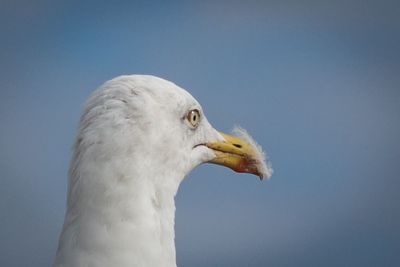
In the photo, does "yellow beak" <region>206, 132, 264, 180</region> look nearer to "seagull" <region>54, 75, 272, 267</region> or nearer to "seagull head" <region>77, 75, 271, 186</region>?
"seagull head" <region>77, 75, 271, 186</region>

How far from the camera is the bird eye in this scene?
853cm

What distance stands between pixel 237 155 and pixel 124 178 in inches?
78.0

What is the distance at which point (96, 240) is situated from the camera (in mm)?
7398

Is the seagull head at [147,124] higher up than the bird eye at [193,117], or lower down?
lower down

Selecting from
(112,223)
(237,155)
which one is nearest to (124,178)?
(112,223)

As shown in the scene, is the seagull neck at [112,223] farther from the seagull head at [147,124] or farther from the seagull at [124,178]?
the seagull head at [147,124]

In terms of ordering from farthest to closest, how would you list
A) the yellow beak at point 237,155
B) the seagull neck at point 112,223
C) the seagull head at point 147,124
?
the yellow beak at point 237,155
the seagull head at point 147,124
the seagull neck at point 112,223

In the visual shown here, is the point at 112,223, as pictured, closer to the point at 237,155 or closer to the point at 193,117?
the point at 193,117

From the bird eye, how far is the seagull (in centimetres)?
30

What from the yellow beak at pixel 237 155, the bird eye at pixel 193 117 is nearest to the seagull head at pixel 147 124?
the bird eye at pixel 193 117

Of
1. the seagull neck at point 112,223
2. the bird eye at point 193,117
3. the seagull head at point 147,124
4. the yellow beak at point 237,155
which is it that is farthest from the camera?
the yellow beak at point 237,155

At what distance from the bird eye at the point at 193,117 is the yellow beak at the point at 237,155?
428mm

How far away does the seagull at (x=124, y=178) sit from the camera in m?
7.44

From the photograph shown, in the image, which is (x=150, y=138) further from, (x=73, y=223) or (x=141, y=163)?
(x=73, y=223)
